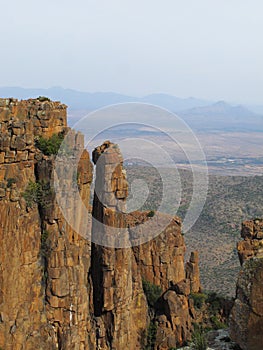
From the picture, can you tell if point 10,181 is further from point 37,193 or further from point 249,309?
point 249,309

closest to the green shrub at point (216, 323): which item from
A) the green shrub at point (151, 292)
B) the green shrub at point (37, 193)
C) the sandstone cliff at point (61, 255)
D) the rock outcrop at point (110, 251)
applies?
the sandstone cliff at point (61, 255)

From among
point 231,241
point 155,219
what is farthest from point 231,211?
point 155,219

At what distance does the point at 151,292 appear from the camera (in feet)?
123

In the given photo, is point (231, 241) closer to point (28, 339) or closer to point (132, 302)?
point (132, 302)

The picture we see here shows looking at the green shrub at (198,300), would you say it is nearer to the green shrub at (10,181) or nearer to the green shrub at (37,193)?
the green shrub at (37,193)

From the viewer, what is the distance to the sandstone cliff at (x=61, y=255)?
26844 millimetres

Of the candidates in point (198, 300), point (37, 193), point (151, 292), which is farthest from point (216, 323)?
point (37, 193)

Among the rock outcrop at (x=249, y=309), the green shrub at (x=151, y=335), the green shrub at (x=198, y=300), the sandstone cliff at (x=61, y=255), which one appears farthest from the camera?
the green shrub at (x=198, y=300)

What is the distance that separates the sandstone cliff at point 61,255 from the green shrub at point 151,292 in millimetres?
1605

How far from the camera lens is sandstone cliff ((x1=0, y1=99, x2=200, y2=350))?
26844 mm

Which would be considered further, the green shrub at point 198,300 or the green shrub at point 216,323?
the green shrub at point 198,300

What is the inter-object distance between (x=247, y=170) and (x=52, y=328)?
6618 inches

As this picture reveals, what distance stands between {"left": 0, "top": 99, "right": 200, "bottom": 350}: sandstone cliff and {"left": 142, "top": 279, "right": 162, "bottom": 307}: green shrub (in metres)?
1.61

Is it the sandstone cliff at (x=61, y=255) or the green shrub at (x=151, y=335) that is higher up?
the sandstone cliff at (x=61, y=255)
